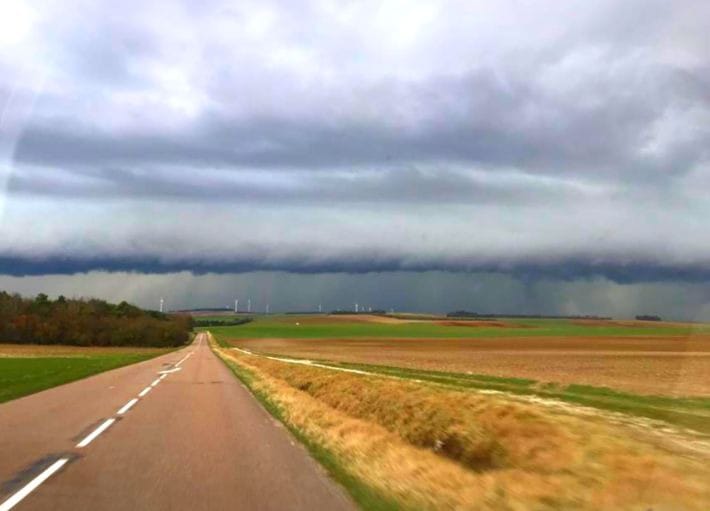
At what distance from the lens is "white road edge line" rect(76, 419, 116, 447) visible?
15018mm

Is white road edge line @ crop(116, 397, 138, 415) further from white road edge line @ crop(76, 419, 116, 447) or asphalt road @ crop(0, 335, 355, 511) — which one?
white road edge line @ crop(76, 419, 116, 447)

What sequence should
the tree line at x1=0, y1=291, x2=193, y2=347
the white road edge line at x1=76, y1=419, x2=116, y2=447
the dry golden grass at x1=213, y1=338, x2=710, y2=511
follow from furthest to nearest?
the tree line at x1=0, y1=291, x2=193, y2=347 < the white road edge line at x1=76, y1=419, x2=116, y2=447 < the dry golden grass at x1=213, y1=338, x2=710, y2=511

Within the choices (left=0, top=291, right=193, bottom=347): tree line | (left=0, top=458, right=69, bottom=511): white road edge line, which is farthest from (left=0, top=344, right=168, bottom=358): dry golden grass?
(left=0, top=458, right=69, bottom=511): white road edge line

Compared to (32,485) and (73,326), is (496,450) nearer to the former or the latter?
(32,485)

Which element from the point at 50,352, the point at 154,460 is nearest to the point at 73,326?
the point at 50,352

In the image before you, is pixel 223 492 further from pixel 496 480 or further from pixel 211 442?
pixel 211 442

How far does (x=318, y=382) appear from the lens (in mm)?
27328

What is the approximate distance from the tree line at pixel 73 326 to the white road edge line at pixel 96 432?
13608 centimetres

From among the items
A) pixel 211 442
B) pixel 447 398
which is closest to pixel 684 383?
pixel 447 398

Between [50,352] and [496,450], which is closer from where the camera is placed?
[496,450]

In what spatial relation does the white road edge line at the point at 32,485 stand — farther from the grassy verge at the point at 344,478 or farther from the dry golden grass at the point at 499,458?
the dry golden grass at the point at 499,458

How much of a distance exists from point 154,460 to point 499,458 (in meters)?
5.46

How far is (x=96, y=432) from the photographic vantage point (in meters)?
16.8

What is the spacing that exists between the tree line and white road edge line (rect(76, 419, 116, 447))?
13608 centimetres
